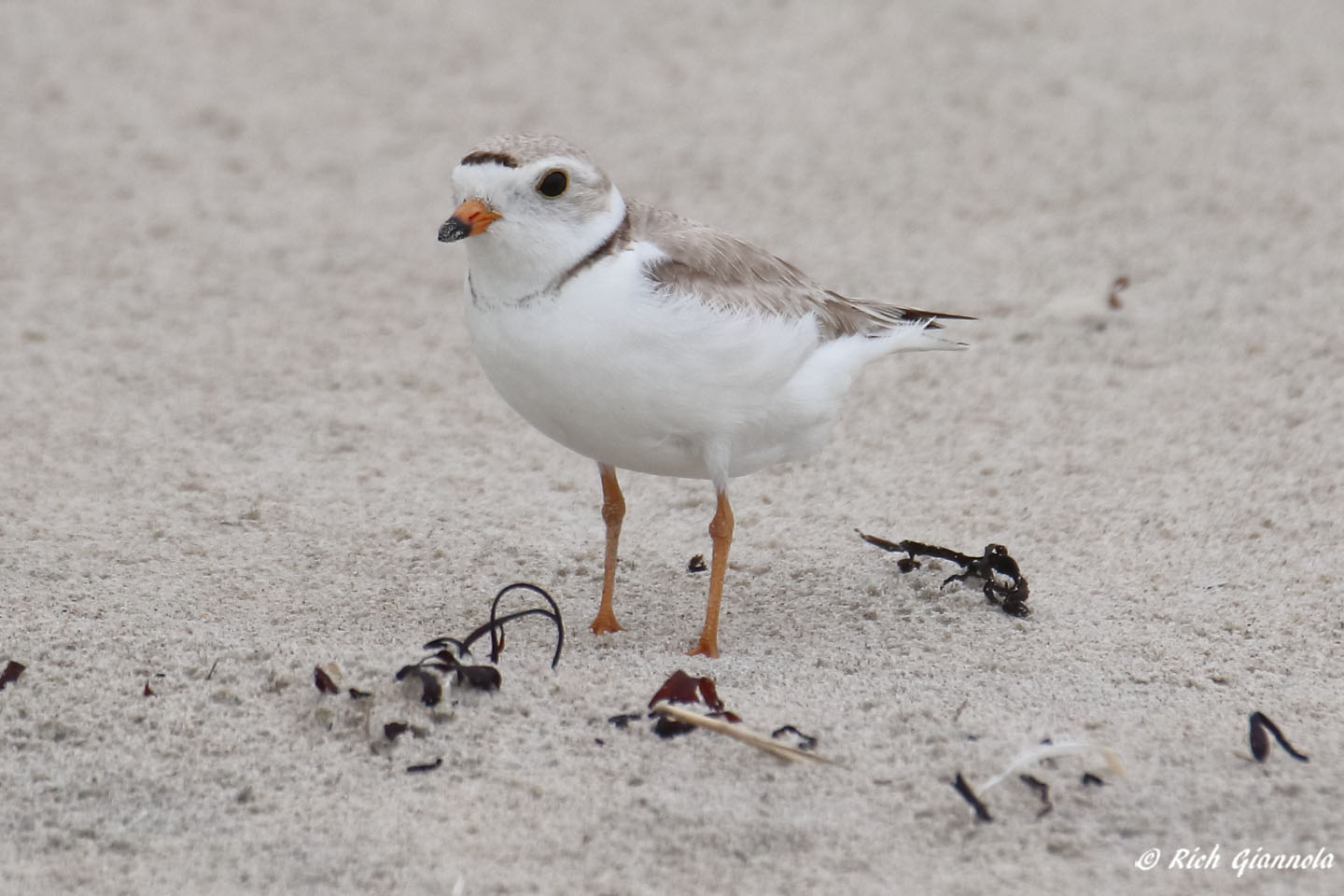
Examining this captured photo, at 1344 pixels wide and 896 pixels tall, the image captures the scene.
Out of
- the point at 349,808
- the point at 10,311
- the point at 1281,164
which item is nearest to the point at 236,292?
the point at 10,311

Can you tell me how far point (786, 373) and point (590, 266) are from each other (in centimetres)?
65

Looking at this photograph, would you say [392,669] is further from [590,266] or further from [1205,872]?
[1205,872]

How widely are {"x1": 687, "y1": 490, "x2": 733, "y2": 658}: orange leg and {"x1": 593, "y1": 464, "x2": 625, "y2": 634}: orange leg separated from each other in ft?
0.87

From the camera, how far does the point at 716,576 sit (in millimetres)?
4230

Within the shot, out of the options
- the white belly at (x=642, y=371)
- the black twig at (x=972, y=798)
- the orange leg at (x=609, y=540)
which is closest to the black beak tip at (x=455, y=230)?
the white belly at (x=642, y=371)

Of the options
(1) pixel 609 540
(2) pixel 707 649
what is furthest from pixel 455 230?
(2) pixel 707 649

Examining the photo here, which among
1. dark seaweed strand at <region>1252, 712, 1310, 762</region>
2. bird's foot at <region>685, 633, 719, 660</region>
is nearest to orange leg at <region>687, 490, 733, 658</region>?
bird's foot at <region>685, 633, 719, 660</region>

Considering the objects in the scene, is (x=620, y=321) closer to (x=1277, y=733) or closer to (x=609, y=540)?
(x=609, y=540)

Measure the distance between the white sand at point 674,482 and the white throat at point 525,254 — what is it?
93cm

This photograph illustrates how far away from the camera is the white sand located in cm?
332

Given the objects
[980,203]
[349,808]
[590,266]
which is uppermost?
[980,203]

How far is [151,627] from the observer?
410 cm

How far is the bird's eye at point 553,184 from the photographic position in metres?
3.78

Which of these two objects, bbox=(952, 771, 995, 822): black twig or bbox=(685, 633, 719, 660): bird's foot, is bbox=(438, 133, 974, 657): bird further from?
bbox=(952, 771, 995, 822): black twig
